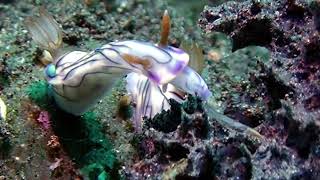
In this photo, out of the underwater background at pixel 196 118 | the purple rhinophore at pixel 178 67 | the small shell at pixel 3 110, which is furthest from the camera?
the small shell at pixel 3 110

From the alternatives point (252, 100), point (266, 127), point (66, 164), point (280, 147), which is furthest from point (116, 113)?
point (280, 147)

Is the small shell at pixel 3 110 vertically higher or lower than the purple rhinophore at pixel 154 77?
lower

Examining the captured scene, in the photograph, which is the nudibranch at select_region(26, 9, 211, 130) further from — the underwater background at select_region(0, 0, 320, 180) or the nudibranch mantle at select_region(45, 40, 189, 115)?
the underwater background at select_region(0, 0, 320, 180)


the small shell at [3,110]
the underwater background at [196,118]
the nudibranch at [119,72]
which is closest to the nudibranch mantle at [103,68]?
the nudibranch at [119,72]

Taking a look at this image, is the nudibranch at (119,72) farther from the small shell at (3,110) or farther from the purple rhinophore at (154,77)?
the small shell at (3,110)

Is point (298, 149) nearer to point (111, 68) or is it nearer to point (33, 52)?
point (111, 68)

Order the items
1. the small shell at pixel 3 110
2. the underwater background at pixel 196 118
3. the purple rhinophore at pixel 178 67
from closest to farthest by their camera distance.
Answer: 1. the underwater background at pixel 196 118
2. the purple rhinophore at pixel 178 67
3. the small shell at pixel 3 110

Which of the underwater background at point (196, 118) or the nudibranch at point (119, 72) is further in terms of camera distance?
the nudibranch at point (119, 72)

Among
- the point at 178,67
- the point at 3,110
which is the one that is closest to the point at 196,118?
the point at 178,67
